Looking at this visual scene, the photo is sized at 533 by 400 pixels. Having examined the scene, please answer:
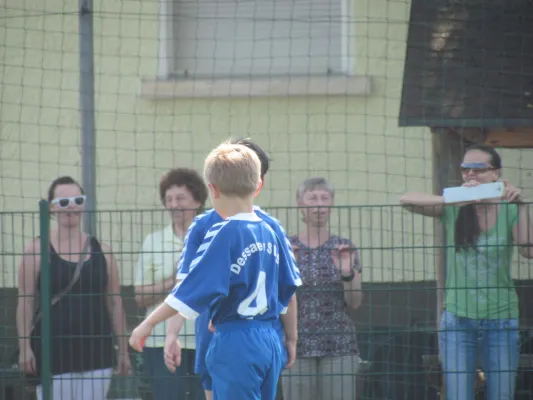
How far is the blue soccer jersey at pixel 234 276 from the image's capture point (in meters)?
4.74

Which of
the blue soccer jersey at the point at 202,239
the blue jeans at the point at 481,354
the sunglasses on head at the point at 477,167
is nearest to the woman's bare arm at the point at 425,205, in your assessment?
the sunglasses on head at the point at 477,167

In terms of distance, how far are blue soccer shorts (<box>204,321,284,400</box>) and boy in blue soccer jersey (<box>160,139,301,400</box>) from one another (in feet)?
0.86

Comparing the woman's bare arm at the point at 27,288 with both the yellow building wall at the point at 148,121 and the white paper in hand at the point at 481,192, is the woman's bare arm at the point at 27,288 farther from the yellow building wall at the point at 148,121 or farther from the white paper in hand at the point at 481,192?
the yellow building wall at the point at 148,121

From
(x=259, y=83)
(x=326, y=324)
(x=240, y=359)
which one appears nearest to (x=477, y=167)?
(x=326, y=324)

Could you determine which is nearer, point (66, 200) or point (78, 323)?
point (78, 323)

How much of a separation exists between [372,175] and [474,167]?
2508mm

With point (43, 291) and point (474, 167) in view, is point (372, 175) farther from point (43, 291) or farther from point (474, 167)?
point (43, 291)

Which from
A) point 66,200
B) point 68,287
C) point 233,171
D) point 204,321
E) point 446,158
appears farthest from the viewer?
point 446,158

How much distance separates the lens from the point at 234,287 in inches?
191

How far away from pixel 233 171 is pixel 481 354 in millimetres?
2272

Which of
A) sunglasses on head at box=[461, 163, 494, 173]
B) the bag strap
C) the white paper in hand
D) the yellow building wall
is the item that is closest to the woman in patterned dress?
the white paper in hand

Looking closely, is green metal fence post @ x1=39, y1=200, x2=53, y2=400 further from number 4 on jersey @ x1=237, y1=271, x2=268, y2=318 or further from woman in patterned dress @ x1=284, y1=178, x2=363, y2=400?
number 4 on jersey @ x1=237, y1=271, x2=268, y2=318

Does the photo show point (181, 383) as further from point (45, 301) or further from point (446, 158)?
point (446, 158)

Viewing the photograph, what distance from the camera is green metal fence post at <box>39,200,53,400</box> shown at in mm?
6160
